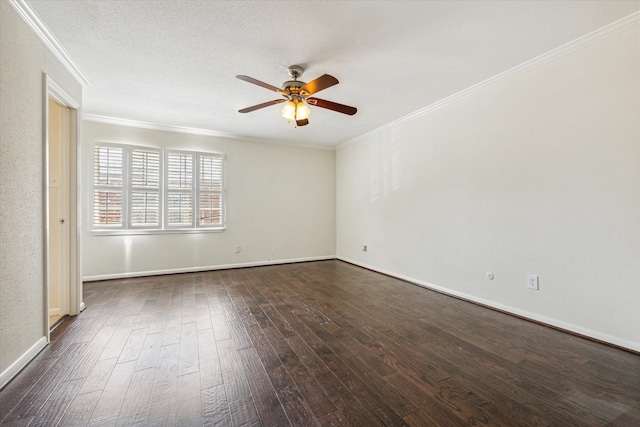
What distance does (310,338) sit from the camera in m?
2.28

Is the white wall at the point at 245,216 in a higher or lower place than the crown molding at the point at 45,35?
lower

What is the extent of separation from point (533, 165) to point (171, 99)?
4.23 metres

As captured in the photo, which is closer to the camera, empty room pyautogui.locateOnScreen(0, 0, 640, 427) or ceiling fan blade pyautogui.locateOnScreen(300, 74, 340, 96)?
empty room pyautogui.locateOnScreen(0, 0, 640, 427)

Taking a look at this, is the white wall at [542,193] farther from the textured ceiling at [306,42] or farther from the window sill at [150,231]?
the window sill at [150,231]

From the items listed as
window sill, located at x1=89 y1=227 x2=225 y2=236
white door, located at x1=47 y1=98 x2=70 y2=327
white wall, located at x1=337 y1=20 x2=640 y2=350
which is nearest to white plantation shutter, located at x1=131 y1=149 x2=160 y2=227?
window sill, located at x1=89 y1=227 x2=225 y2=236

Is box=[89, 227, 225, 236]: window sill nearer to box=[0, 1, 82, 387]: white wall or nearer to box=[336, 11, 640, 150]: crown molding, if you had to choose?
box=[0, 1, 82, 387]: white wall

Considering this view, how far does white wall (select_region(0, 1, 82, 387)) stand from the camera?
1.70 m

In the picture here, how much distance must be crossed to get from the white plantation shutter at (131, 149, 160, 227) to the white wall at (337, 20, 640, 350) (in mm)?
4115

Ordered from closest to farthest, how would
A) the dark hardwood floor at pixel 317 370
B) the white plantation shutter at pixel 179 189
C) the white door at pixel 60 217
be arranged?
the dark hardwood floor at pixel 317 370 → the white door at pixel 60 217 → the white plantation shutter at pixel 179 189

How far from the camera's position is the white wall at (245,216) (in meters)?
4.15

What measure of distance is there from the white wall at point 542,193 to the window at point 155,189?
3.42 meters

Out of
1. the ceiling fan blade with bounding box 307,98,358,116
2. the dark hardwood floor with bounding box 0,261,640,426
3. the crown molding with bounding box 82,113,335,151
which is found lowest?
the dark hardwood floor with bounding box 0,261,640,426

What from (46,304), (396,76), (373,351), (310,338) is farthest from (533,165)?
(46,304)

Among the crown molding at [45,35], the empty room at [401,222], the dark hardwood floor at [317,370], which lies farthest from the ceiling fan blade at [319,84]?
the dark hardwood floor at [317,370]
